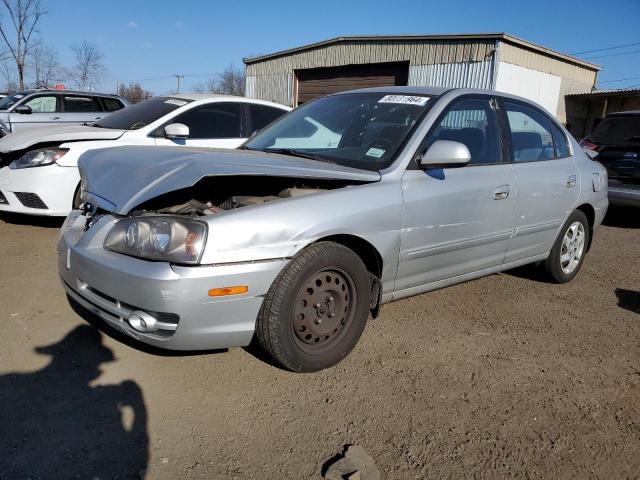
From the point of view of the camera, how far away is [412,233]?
10.3 ft

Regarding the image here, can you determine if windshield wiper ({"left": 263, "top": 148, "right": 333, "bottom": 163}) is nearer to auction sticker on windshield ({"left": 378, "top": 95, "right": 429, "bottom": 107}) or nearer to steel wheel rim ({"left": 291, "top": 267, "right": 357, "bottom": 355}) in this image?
auction sticker on windshield ({"left": 378, "top": 95, "right": 429, "bottom": 107})

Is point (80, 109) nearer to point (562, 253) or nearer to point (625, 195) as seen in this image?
point (562, 253)

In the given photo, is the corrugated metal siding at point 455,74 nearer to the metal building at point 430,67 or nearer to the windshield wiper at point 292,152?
the metal building at point 430,67

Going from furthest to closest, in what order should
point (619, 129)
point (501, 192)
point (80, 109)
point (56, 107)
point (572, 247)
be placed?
1. point (80, 109)
2. point (56, 107)
3. point (619, 129)
4. point (572, 247)
5. point (501, 192)

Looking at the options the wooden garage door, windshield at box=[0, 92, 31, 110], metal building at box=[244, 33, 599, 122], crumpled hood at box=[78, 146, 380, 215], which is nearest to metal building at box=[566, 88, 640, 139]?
metal building at box=[244, 33, 599, 122]

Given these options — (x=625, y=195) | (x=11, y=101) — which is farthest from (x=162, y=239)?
(x=11, y=101)

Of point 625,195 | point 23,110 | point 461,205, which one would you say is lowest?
point 625,195

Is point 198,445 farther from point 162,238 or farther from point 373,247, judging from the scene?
point 373,247

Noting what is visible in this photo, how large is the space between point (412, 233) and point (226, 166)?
3.95 ft

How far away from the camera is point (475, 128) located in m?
3.74

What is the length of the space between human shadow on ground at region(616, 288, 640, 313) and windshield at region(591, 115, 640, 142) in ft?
12.5

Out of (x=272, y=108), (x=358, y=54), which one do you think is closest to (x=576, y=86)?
(x=358, y=54)

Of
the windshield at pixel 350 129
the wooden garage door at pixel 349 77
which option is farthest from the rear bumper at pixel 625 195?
the wooden garage door at pixel 349 77

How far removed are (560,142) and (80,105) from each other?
884cm
